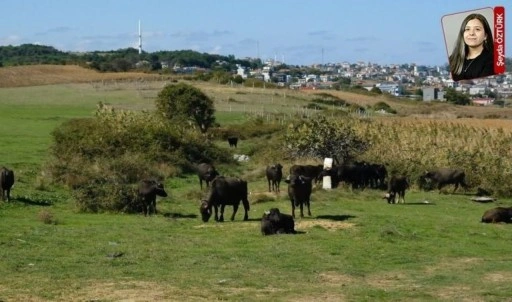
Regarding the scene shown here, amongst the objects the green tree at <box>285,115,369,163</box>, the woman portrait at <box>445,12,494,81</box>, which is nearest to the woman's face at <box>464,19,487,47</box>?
the woman portrait at <box>445,12,494,81</box>

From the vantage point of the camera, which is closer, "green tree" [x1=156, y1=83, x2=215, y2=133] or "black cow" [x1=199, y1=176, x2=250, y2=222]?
"black cow" [x1=199, y1=176, x2=250, y2=222]

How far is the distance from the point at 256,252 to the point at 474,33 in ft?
43.0

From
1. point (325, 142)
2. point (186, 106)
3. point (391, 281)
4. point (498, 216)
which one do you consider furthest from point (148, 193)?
point (186, 106)

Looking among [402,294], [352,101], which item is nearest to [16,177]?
[402,294]

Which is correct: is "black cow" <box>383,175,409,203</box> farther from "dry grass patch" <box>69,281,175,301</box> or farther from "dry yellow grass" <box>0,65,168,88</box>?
"dry yellow grass" <box>0,65,168,88</box>

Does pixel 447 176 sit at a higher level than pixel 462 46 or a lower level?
lower

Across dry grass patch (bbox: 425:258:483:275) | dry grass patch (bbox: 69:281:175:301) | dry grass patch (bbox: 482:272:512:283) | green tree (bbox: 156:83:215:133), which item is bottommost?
dry grass patch (bbox: 425:258:483:275)

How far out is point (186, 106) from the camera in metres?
58.1

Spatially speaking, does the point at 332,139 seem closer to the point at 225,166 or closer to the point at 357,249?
the point at 225,166

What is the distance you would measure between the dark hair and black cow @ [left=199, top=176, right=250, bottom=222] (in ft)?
61.7

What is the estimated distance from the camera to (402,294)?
15047mm

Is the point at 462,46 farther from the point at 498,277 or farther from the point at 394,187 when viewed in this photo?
the point at 394,187

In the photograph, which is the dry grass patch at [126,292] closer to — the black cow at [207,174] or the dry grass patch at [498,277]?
the dry grass patch at [498,277]

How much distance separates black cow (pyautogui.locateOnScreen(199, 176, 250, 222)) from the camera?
26125mm
